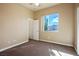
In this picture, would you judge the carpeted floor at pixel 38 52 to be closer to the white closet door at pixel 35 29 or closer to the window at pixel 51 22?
the window at pixel 51 22

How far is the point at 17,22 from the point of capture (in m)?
3.65

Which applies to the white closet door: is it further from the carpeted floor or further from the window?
Result: the carpeted floor

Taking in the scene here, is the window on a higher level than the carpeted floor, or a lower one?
higher

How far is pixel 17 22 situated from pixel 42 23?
185 centimetres

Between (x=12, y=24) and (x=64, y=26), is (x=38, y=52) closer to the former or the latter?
(x=12, y=24)

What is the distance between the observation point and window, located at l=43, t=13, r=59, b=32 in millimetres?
4152

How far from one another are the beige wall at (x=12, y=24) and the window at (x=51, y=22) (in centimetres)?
137

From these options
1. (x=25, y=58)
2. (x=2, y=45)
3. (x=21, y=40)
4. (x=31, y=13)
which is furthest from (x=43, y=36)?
(x=25, y=58)

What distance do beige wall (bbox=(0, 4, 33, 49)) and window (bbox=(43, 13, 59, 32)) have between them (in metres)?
→ 1.37

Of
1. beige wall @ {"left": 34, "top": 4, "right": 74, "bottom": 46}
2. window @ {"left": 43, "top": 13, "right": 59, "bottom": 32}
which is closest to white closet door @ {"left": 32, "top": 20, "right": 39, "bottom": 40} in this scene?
window @ {"left": 43, "top": 13, "right": 59, "bottom": 32}

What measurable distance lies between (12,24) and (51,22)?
239 centimetres

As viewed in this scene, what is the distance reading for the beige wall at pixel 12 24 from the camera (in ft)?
9.39

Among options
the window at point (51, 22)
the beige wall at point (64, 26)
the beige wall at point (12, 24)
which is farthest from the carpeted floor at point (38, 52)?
the window at point (51, 22)

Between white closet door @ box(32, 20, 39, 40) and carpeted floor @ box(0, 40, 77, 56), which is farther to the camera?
white closet door @ box(32, 20, 39, 40)
